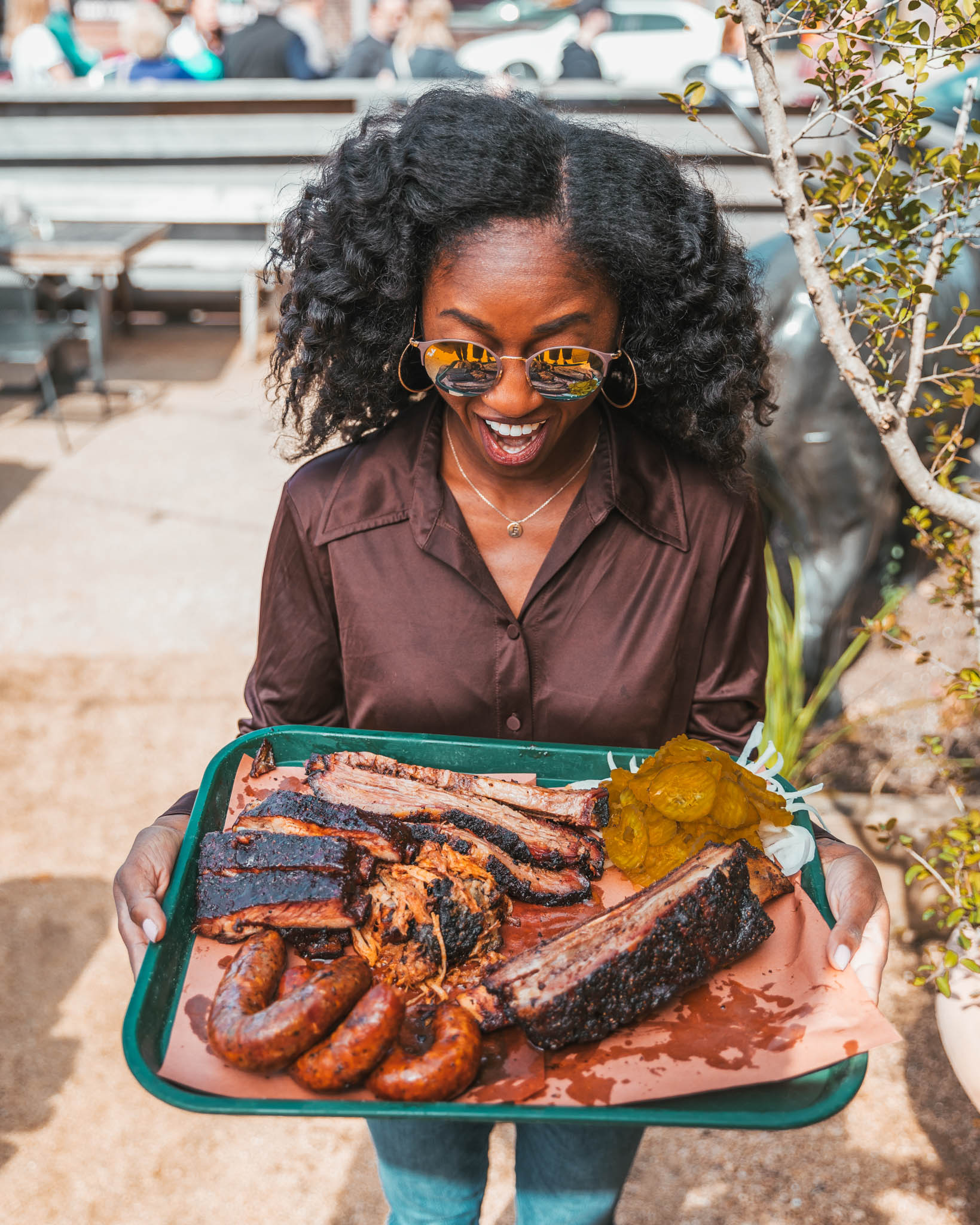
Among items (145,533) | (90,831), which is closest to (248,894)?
(90,831)

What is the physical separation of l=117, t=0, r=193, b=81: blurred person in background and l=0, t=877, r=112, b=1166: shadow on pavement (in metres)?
8.92

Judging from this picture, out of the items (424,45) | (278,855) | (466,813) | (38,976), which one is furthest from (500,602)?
(424,45)

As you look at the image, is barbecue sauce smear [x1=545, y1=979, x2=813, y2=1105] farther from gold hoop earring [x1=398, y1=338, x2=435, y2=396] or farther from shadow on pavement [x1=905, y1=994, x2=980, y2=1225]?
shadow on pavement [x1=905, y1=994, x2=980, y2=1225]

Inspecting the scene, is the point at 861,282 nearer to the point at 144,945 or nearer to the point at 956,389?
the point at 956,389

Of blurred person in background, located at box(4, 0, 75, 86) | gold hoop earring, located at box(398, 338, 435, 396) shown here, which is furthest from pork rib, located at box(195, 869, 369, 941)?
blurred person in background, located at box(4, 0, 75, 86)

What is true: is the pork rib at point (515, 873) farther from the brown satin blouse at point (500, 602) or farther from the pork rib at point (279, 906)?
the brown satin blouse at point (500, 602)

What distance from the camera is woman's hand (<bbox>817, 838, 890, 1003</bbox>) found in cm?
177

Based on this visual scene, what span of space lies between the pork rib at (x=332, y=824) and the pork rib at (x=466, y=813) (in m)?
0.05

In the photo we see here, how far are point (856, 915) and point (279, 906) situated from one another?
3.16ft

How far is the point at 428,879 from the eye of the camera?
188 centimetres

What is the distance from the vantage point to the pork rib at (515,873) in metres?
1.96

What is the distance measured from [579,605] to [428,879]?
70cm

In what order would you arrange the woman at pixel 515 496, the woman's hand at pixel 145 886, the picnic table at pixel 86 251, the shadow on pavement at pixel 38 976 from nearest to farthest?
1. the woman's hand at pixel 145 886
2. the woman at pixel 515 496
3. the shadow on pavement at pixel 38 976
4. the picnic table at pixel 86 251

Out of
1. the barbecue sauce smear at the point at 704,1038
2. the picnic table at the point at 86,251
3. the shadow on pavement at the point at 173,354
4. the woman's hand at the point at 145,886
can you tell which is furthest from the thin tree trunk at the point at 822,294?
the shadow on pavement at the point at 173,354
